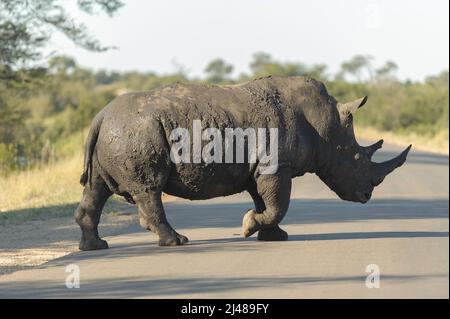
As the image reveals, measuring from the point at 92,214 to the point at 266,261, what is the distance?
2208mm

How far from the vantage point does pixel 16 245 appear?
1216 cm

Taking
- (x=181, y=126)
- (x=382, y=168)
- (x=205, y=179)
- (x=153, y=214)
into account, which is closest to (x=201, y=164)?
(x=205, y=179)

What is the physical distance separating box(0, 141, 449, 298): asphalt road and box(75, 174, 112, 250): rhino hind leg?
209 millimetres

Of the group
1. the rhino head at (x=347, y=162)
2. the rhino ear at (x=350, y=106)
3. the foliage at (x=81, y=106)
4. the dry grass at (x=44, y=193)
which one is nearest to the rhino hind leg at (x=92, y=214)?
the rhino head at (x=347, y=162)

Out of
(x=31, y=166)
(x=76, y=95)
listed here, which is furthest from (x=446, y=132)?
(x=31, y=166)

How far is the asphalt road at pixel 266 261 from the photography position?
28.1 feet

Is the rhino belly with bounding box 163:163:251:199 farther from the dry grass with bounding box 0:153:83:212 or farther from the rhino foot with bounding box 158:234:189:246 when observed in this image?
the dry grass with bounding box 0:153:83:212

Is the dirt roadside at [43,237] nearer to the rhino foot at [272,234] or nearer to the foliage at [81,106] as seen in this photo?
the rhino foot at [272,234]

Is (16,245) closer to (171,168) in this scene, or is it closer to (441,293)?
(171,168)

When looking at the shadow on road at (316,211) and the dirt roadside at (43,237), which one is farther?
the shadow on road at (316,211)

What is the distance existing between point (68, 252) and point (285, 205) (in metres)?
2.40

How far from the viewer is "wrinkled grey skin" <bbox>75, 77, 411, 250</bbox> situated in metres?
11.0

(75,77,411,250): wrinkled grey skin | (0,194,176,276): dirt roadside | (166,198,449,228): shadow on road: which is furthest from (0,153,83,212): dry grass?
(75,77,411,250): wrinkled grey skin

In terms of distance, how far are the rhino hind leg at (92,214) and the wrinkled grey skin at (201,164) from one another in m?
0.01
